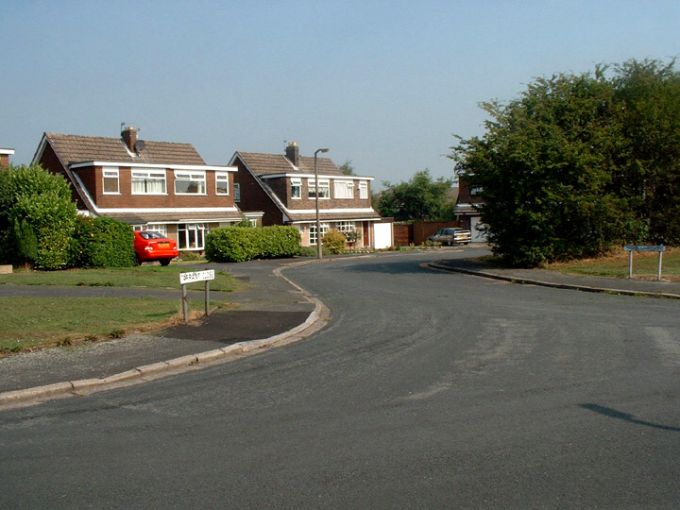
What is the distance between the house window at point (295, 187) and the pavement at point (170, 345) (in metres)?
33.4

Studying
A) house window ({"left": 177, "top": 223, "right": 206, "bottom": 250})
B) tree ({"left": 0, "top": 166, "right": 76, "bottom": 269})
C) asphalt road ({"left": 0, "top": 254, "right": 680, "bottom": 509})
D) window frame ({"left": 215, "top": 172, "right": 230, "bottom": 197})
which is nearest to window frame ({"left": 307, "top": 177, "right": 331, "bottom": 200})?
window frame ({"left": 215, "top": 172, "right": 230, "bottom": 197})

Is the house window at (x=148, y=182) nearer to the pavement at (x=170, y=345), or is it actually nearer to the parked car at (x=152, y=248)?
the parked car at (x=152, y=248)

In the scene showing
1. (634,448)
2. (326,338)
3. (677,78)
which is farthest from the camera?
(677,78)

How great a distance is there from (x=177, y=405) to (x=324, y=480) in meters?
2.99

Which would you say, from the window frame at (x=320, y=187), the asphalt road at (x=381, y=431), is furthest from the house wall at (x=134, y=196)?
the asphalt road at (x=381, y=431)

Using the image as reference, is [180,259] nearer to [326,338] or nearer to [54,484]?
[326,338]

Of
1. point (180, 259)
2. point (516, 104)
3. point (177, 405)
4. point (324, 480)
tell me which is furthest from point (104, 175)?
point (324, 480)

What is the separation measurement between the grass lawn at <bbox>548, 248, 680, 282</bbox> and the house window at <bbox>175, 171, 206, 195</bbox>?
86.2 feet

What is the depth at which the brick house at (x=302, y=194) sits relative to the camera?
177 feet

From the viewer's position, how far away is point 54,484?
5.59m

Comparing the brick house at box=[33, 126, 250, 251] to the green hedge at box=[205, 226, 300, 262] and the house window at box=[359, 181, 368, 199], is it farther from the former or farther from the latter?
the house window at box=[359, 181, 368, 199]

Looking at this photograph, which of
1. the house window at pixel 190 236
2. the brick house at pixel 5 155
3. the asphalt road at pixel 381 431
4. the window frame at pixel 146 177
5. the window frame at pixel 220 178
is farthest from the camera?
the window frame at pixel 220 178

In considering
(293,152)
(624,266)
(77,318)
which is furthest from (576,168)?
(293,152)

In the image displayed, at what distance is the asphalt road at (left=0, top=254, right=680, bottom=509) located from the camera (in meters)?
5.35
